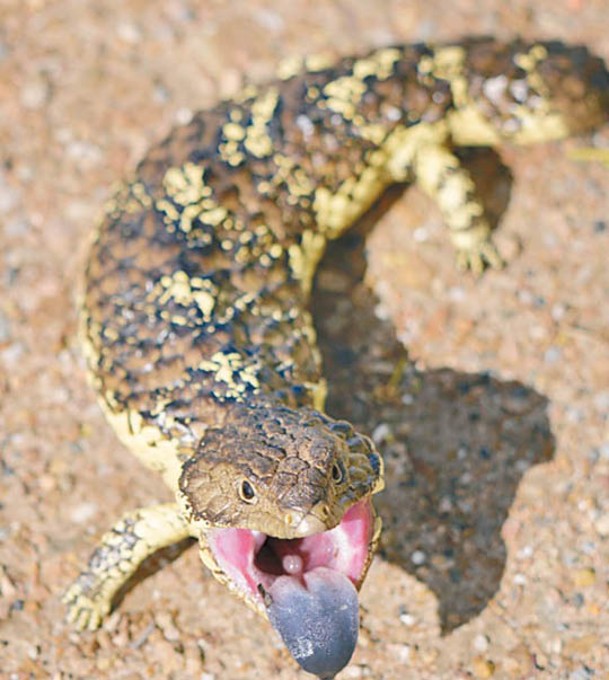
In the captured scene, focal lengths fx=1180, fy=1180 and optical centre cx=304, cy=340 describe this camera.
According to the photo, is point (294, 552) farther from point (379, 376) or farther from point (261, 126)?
point (261, 126)

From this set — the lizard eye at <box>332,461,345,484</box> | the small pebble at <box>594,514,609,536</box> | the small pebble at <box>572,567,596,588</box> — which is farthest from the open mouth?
the small pebble at <box>594,514,609,536</box>

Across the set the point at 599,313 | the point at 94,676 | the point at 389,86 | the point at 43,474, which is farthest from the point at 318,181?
the point at 94,676

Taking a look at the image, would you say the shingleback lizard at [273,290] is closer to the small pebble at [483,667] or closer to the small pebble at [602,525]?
the small pebble at [483,667]

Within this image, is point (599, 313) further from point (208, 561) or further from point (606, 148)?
point (208, 561)

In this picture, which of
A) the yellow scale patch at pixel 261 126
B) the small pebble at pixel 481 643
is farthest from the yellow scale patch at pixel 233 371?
the small pebble at pixel 481 643

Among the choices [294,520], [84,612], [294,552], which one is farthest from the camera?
[84,612]

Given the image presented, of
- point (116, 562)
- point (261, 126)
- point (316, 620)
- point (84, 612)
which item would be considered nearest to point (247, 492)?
point (316, 620)

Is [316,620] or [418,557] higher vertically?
[316,620]
